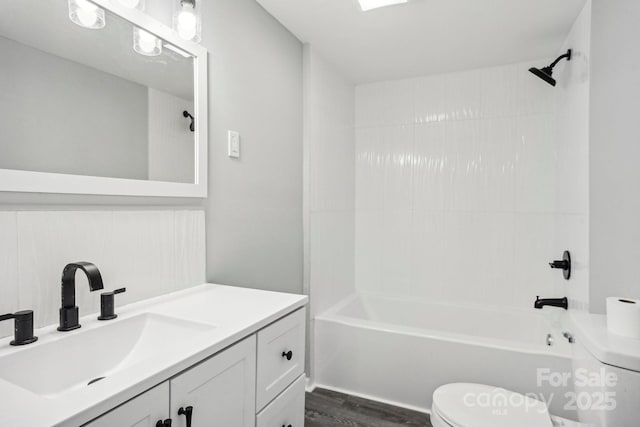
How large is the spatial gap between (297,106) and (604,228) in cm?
175

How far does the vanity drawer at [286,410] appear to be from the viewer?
1080 millimetres

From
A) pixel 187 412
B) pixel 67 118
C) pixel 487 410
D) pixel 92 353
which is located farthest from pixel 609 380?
pixel 67 118

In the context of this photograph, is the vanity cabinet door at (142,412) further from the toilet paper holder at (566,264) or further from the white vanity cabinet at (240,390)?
the toilet paper holder at (566,264)

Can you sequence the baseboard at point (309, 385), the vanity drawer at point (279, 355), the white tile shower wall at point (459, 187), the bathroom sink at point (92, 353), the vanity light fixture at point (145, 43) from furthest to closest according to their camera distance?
the white tile shower wall at point (459, 187)
the baseboard at point (309, 385)
the vanity light fixture at point (145, 43)
the vanity drawer at point (279, 355)
the bathroom sink at point (92, 353)

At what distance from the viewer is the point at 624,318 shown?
1146 mm

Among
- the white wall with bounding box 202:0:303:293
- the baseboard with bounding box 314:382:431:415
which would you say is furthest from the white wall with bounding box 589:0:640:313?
the white wall with bounding box 202:0:303:293

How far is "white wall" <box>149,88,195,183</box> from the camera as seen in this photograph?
1.26 m

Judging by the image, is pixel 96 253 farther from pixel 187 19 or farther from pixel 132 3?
pixel 187 19

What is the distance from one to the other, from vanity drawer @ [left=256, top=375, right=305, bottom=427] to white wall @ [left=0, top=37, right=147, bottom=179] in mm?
895

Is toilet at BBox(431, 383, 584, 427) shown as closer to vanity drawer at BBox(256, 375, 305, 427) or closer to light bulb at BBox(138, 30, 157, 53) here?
vanity drawer at BBox(256, 375, 305, 427)

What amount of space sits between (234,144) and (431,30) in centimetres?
138

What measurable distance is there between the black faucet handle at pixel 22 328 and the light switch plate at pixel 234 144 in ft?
3.29

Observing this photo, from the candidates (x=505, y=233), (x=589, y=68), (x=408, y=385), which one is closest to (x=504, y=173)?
(x=505, y=233)

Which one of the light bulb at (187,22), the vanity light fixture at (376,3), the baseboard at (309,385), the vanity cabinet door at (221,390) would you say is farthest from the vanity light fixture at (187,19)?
the baseboard at (309,385)
